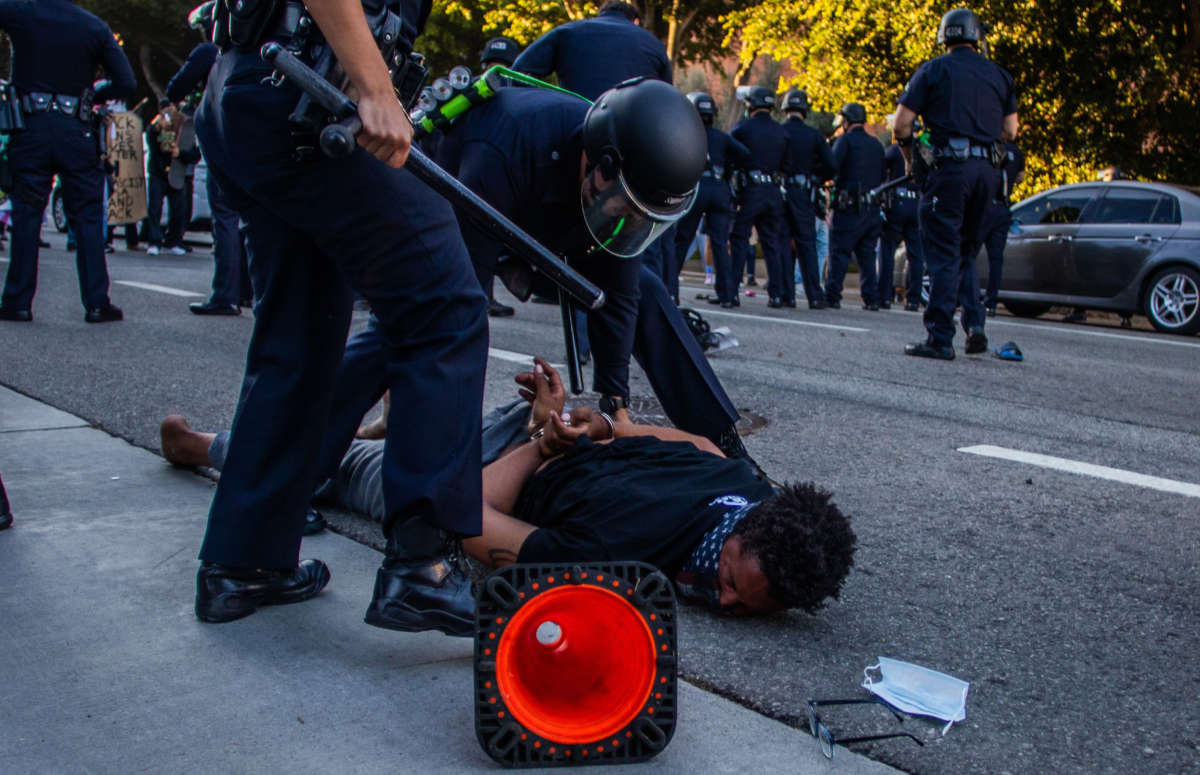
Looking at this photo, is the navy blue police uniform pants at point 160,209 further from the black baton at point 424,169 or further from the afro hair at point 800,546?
the afro hair at point 800,546

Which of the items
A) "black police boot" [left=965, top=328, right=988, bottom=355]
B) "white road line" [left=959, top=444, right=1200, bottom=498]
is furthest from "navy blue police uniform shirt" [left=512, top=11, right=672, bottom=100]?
"black police boot" [left=965, top=328, right=988, bottom=355]

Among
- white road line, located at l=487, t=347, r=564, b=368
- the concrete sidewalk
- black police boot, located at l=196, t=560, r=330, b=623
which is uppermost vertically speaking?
white road line, located at l=487, t=347, r=564, b=368

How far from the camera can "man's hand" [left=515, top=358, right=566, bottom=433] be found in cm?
312

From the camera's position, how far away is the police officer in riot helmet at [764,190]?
11.9 metres

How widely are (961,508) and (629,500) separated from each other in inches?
58.6

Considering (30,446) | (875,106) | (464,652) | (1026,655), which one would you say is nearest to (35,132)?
(30,446)

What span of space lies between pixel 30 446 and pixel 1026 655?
3108 mm

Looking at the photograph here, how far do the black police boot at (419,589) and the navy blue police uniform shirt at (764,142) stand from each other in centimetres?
1006

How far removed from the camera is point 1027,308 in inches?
511

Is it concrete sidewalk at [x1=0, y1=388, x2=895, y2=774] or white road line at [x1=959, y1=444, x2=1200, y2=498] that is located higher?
white road line at [x1=959, y1=444, x2=1200, y2=498]

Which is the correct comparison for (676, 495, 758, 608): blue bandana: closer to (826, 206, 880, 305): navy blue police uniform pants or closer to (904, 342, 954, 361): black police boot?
(904, 342, 954, 361): black police boot

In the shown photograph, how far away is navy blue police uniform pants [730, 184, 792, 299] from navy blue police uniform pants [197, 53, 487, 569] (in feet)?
31.7

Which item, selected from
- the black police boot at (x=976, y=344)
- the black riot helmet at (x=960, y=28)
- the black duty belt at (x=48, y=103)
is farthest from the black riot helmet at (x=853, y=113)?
the black duty belt at (x=48, y=103)

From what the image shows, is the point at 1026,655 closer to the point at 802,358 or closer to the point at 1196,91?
the point at 802,358
